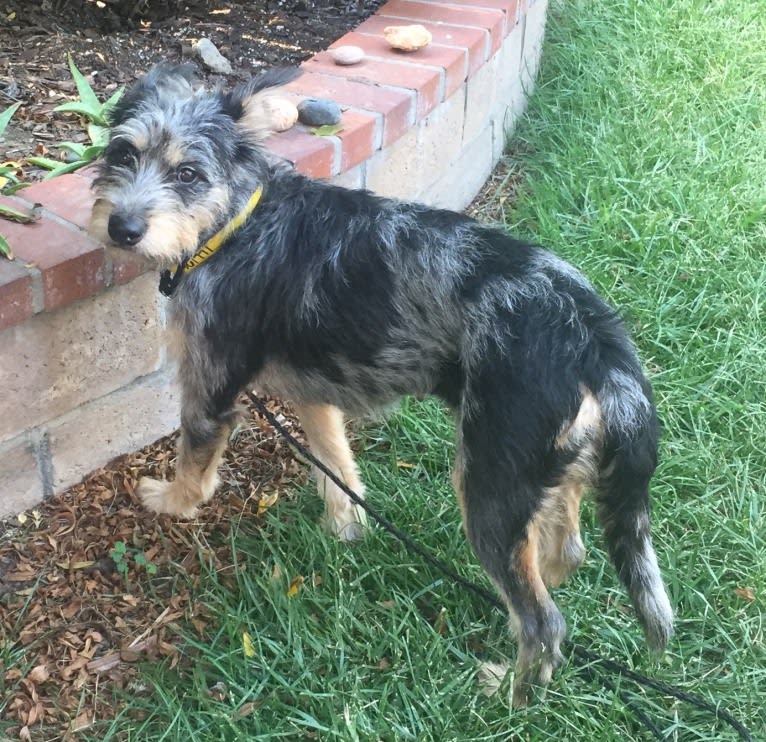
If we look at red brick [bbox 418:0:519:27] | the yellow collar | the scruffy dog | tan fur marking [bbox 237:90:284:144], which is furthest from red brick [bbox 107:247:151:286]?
red brick [bbox 418:0:519:27]

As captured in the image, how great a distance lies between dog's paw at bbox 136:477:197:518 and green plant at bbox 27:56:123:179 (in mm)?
1272

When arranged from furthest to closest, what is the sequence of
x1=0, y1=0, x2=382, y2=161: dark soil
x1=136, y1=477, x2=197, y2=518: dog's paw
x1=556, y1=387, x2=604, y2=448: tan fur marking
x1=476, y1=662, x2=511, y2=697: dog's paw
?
x1=0, y1=0, x2=382, y2=161: dark soil, x1=136, y1=477, x2=197, y2=518: dog's paw, x1=476, y1=662, x2=511, y2=697: dog's paw, x1=556, y1=387, x2=604, y2=448: tan fur marking

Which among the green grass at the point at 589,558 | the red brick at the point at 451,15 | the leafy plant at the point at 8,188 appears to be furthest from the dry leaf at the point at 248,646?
the red brick at the point at 451,15

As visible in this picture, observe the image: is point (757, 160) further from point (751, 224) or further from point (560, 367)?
point (560, 367)

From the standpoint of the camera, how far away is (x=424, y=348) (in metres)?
2.55

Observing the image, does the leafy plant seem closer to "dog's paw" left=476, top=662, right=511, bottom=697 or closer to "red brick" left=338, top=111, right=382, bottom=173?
"red brick" left=338, top=111, right=382, bottom=173

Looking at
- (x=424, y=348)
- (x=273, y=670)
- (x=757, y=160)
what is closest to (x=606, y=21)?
(x=757, y=160)

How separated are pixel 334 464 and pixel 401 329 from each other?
35.8 inches

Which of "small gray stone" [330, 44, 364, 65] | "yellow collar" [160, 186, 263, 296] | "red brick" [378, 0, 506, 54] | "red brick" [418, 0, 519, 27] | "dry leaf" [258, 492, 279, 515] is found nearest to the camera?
"yellow collar" [160, 186, 263, 296]

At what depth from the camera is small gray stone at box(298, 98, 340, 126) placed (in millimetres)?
3555

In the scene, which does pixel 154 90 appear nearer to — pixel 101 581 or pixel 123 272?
pixel 123 272

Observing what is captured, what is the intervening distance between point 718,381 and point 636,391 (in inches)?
71.0

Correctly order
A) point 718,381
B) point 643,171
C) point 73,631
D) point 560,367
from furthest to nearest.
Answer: point 643,171 → point 718,381 → point 73,631 → point 560,367

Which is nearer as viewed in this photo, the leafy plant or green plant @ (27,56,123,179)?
the leafy plant
